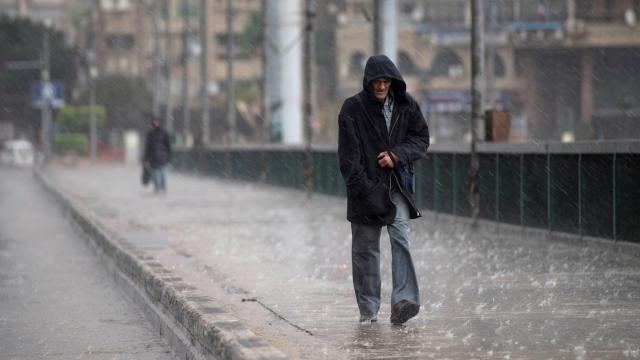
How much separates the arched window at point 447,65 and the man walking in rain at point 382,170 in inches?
3524

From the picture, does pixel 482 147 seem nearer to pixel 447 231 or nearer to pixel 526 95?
pixel 447 231

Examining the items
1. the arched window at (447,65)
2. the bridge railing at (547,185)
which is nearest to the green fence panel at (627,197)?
the bridge railing at (547,185)

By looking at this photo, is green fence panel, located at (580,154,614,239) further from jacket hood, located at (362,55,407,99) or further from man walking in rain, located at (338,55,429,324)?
jacket hood, located at (362,55,407,99)

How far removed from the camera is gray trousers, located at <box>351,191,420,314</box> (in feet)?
34.2

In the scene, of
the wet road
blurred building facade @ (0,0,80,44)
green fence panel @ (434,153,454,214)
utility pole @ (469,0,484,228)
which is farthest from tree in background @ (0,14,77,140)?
utility pole @ (469,0,484,228)

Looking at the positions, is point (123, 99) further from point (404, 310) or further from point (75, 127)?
point (404, 310)

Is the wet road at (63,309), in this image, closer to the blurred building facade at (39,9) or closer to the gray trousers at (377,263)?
the gray trousers at (377,263)

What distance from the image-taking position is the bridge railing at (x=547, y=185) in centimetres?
1695

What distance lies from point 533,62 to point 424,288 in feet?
284

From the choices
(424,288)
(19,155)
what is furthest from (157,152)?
(19,155)

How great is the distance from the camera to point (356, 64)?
10350 cm

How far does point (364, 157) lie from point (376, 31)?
18010 millimetres

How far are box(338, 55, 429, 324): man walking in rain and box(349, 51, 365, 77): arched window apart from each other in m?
92.3

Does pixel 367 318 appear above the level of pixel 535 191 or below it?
above
